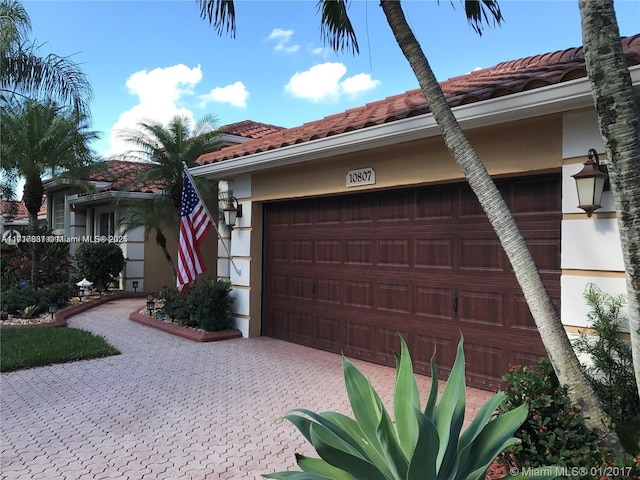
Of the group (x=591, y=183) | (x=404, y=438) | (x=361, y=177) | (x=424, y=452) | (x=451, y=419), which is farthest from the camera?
(x=361, y=177)

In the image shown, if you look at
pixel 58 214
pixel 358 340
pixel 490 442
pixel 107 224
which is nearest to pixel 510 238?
pixel 490 442

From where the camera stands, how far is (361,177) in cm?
734

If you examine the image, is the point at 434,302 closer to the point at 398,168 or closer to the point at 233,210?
the point at 398,168

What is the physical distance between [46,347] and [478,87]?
26.2 feet

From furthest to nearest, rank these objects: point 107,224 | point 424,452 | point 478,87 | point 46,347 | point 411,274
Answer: point 107,224, point 46,347, point 411,274, point 478,87, point 424,452

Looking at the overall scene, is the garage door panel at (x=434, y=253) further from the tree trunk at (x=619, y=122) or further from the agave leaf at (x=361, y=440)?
the agave leaf at (x=361, y=440)

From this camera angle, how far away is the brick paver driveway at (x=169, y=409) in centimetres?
409

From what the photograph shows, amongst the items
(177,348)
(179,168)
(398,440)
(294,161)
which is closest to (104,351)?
(177,348)

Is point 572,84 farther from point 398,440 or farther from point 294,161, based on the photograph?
point 294,161

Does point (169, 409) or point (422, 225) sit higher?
point (422, 225)

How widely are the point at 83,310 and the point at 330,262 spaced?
27.6 ft

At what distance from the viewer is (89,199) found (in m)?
15.9

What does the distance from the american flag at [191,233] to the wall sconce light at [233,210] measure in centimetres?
69

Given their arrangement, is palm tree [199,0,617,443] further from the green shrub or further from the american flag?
the american flag
